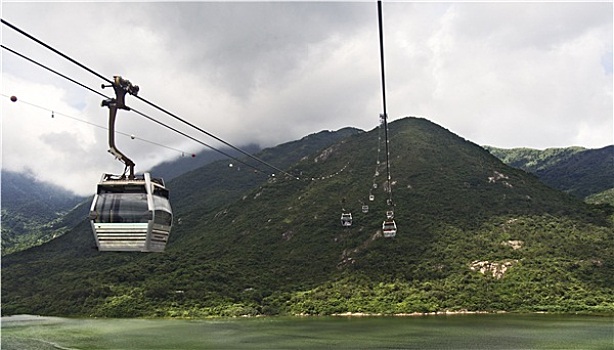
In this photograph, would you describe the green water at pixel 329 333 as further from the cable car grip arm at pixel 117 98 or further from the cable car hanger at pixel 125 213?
the cable car grip arm at pixel 117 98

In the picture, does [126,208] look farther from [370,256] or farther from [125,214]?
[370,256]

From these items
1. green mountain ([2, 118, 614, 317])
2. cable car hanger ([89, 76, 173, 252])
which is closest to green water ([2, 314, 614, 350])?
green mountain ([2, 118, 614, 317])

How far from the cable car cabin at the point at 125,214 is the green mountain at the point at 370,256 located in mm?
88346

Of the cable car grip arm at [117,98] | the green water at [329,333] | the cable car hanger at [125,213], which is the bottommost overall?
the green water at [329,333]

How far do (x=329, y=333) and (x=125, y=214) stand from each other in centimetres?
6199

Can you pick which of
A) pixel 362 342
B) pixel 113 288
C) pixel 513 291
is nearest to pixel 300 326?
pixel 362 342

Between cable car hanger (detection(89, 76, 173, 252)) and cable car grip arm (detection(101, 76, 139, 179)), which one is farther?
cable car hanger (detection(89, 76, 173, 252))

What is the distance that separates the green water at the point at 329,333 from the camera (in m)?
61.1

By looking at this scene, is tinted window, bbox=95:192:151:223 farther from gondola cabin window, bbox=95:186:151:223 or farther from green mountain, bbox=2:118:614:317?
green mountain, bbox=2:118:614:317

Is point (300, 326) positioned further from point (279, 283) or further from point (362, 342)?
point (279, 283)

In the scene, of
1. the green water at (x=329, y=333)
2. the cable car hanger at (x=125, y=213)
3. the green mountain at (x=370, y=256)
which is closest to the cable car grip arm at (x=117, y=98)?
the cable car hanger at (x=125, y=213)

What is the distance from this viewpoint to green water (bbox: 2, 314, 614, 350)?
61.1 metres

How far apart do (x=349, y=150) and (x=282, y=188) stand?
25.0 meters

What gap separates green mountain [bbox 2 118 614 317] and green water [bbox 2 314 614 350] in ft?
36.1
